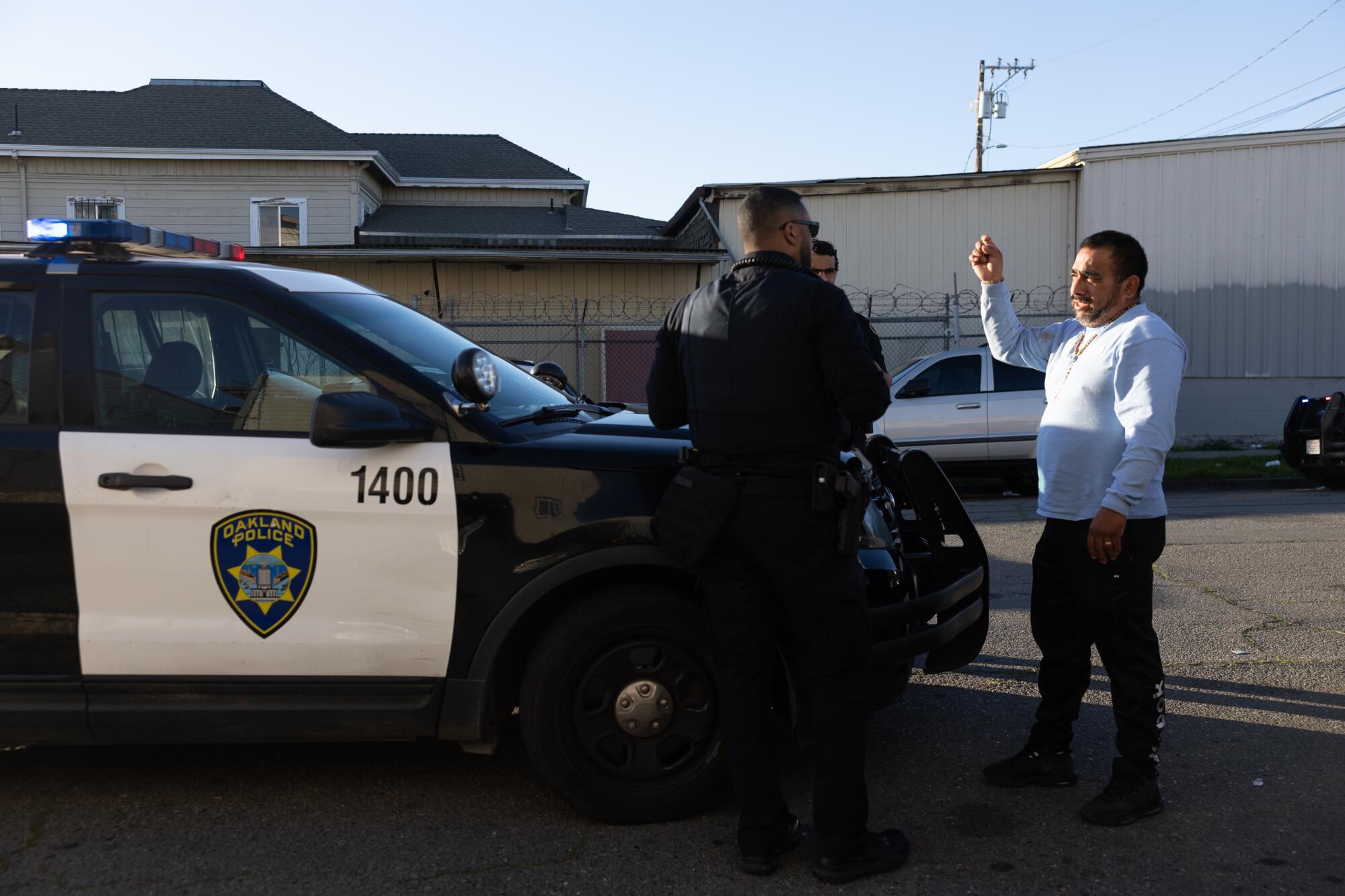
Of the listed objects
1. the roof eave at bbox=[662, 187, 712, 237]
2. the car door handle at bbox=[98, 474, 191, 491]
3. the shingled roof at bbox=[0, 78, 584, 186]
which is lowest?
the car door handle at bbox=[98, 474, 191, 491]

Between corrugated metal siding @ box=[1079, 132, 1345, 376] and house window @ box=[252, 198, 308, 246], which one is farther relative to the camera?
house window @ box=[252, 198, 308, 246]

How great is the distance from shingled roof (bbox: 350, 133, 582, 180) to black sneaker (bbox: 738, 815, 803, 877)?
83.8 feet

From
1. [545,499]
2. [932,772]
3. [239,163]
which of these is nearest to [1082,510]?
[932,772]

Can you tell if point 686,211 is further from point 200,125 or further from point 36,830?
point 36,830

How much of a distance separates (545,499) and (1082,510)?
1720mm

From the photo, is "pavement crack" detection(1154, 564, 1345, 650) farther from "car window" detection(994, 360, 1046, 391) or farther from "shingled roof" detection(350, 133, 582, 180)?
"shingled roof" detection(350, 133, 582, 180)

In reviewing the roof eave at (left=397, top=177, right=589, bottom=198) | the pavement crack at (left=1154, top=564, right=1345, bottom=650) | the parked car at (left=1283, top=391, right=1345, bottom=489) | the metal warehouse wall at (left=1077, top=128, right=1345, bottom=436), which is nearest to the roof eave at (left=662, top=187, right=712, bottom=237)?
the roof eave at (left=397, top=177, right=589, bottom=198)

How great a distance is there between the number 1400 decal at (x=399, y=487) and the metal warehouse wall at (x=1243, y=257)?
1699 centimetres

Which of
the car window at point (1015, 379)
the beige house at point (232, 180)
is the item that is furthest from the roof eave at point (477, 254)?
the car window at point (1015, 379)

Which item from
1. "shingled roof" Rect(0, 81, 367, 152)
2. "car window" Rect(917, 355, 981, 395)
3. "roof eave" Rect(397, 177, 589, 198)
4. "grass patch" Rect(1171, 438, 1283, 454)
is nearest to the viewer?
"car window" Rect(917, 355, 981, 395)

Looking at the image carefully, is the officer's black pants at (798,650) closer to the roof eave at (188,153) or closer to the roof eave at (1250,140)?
the roof eave at (1250,140)

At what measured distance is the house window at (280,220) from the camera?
79.4ft

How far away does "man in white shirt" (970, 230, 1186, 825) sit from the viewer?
3549mm

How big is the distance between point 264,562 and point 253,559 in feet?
0.12
